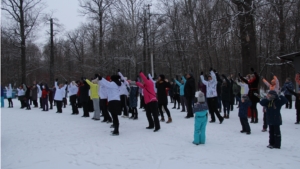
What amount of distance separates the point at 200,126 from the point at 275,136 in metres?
1.80

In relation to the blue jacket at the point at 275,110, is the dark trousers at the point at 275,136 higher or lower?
lower

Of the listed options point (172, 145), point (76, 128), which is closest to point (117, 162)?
point (172, 145)

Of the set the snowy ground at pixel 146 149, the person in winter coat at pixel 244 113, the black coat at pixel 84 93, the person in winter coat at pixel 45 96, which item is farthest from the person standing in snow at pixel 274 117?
the person in winter coat at pixel 45 96

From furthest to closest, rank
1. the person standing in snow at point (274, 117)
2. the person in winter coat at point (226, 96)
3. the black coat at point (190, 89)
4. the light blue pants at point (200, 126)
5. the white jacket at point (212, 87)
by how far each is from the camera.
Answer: the person in winter coat at point (226, 96) → the black coat at point (190, 89) → the white jacket at point (212, 87) → the light blue pants at point (200, 126) → the person standing in snow at point (274, 117)

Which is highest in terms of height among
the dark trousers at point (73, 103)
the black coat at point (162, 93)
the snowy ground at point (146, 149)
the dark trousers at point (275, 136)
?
the black coat at point (162, 93)

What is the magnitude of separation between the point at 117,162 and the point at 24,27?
27799mm

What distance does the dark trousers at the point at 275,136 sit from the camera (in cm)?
644

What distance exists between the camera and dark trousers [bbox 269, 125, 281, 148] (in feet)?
21.1

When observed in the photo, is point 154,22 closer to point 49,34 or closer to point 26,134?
point 49,34

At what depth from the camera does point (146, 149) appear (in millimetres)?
6625

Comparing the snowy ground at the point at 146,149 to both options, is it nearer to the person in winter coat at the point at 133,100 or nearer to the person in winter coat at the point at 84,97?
the person in winter coat at the point at 133,100

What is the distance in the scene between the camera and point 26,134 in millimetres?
9000

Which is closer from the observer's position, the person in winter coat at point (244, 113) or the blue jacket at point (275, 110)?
the blue jacket at point (275, 110)

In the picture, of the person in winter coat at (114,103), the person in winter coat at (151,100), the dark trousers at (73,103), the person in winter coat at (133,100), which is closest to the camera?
the person in winter coat at (114,103)
